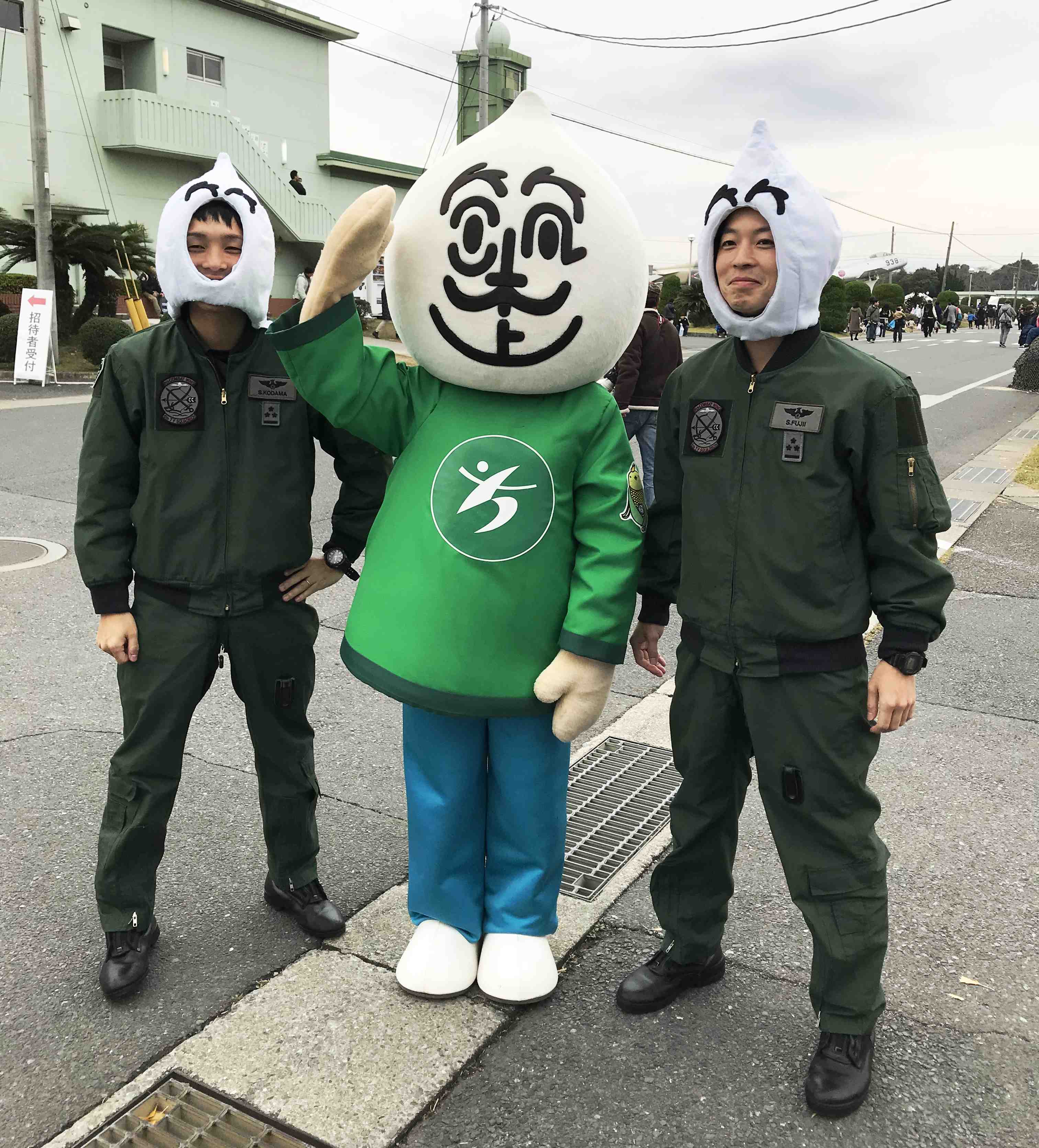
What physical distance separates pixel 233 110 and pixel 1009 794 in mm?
28928

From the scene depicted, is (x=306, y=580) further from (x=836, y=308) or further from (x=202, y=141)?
(x=836, y=308)

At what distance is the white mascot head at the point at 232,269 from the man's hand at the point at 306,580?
2.21ft

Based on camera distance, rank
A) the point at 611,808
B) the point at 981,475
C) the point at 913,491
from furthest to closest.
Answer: the point at 981,475
the point at 611,808
the point at 913,491

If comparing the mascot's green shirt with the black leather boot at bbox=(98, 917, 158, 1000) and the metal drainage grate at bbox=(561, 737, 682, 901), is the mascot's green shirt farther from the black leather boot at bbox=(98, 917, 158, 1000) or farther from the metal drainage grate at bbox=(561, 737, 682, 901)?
the black leather boot at bbox=(98, 917, 158, 1000)

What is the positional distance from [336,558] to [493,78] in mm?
37882

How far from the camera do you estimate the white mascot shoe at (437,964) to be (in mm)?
2861

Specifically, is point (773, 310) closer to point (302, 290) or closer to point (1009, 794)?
point (1009, 794)

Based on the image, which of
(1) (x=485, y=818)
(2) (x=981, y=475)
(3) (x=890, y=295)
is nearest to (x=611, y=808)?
(1) (x=485, y=818)

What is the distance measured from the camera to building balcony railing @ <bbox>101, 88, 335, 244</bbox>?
2486cm

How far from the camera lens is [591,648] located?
2701 millimetres

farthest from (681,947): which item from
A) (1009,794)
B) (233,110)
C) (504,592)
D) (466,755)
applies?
(233,110)

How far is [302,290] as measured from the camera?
27594mm

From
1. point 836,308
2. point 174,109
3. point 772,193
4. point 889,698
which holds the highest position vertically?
point 174,109

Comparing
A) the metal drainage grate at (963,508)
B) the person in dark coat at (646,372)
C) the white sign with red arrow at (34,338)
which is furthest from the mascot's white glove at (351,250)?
the white sign with red arrow at (34,338)
